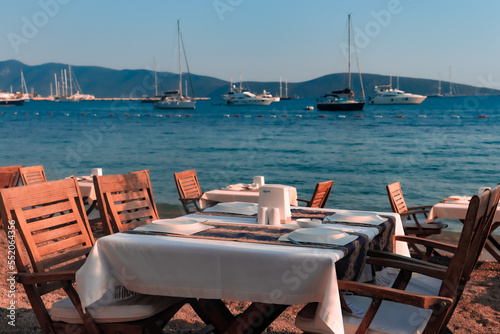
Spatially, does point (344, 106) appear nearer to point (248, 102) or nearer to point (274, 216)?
point (248, 102)

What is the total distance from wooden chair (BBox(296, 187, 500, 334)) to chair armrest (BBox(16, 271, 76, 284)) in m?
1.05

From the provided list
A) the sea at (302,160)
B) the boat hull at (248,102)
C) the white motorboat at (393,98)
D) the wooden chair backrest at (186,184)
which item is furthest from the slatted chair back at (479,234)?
the white motorboat at (393,98)

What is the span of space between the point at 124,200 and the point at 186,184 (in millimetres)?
2729

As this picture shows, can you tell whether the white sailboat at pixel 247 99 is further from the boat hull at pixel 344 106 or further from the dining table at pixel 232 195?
the dining table at pixel 232 195

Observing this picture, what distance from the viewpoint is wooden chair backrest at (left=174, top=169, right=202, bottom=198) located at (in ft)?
21.2

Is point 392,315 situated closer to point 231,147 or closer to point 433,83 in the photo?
point 231,147

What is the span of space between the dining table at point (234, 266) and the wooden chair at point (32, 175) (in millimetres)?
4350

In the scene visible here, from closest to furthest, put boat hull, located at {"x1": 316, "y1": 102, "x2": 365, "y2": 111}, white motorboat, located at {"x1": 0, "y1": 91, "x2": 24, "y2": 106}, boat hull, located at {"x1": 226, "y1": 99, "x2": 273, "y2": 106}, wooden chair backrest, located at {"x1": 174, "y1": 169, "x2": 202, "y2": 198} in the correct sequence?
wooden chair backrest, located at {"x1": 174, "y1": 169, "x2": 202, "y2": 198} → boat hull, located at {"x1": 316, "y1": 102, "x2": 365, "y2": 111} → boat hull, located at {"x1": 226, "y1": 99, "x2": 273, "y2": 106} → white motorboat, located at {"x1": 0, "y1": 91, "x2": 24, "y2": 106}

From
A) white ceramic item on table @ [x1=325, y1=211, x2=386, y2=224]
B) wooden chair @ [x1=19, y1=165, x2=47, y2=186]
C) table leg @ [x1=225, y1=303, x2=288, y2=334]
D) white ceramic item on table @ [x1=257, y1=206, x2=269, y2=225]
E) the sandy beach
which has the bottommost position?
the sandy beach

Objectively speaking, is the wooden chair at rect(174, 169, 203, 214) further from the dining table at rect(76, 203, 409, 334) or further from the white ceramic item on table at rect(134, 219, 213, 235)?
the dining table at rect(76, 203, 409, 334)

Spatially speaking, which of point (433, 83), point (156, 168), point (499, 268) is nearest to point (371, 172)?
point (156, 168)

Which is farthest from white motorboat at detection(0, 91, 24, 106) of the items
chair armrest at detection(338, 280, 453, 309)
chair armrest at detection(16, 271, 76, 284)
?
chair armrest at detection(338, 280, 453, 309)

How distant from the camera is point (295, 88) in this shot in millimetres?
146250

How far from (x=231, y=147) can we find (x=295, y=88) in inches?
4797
